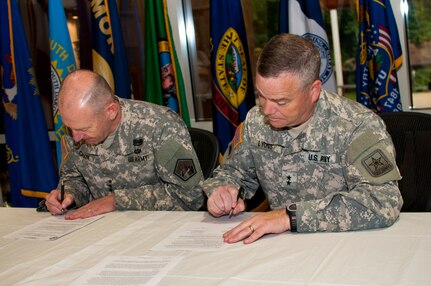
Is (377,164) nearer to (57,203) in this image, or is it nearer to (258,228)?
(258,228)

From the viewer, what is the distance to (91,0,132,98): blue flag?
3635 mm

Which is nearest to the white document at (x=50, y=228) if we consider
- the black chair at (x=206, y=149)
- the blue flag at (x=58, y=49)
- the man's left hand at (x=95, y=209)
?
the man's left hand at (x=95, y=209)

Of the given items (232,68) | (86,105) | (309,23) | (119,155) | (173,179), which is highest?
(309,23)

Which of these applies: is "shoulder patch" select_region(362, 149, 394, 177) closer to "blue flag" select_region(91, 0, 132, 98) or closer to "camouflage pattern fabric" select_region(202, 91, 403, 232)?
"camouflage pattern fabric" select_region(202, 91, 403, 232)

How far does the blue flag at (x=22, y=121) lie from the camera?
3758mm

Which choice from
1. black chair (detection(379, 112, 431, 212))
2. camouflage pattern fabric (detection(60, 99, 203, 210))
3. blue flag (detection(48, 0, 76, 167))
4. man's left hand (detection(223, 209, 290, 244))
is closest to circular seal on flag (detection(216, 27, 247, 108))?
blue flag (detection(48, 0, 76, 167))

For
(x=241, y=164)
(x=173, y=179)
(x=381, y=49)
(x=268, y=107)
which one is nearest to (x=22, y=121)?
(x=173, y=179)

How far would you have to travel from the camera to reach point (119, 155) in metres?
2.42

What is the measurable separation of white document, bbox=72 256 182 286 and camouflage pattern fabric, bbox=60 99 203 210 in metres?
0.62

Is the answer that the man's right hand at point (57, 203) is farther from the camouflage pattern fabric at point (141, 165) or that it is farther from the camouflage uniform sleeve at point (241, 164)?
the camouflage uniform sleeve at point (241, 164)

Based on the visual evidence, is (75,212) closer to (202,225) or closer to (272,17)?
(202,225)

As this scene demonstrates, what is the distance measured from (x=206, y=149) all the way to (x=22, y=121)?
1.82 meters

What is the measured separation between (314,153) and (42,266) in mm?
964

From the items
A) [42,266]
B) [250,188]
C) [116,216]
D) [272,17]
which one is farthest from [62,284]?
[272,17]
